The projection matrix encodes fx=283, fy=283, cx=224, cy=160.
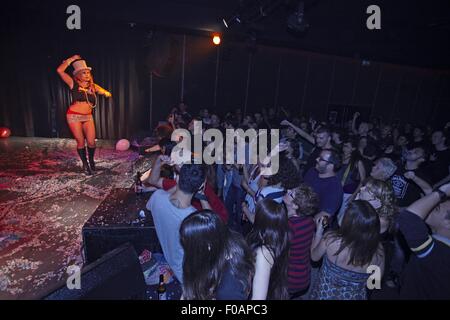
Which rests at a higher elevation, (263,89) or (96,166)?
(263,89)

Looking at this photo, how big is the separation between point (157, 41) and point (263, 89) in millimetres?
4019

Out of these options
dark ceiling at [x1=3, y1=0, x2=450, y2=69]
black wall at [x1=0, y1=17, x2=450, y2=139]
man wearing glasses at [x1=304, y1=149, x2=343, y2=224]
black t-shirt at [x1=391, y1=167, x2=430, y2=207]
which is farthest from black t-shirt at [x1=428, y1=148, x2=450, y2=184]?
black wall at [x1=0, y1=17, x2=450, y2=139]

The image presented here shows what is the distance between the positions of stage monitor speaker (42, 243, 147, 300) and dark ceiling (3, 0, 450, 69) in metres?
4.77

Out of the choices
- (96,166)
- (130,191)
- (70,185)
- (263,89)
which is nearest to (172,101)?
(263,89)

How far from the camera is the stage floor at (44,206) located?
262cm

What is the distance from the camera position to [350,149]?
344 centimetres

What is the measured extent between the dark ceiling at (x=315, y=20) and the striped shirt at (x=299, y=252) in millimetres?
4261

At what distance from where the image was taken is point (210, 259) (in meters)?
1.45

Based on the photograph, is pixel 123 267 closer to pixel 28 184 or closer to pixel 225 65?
pixel 28 184

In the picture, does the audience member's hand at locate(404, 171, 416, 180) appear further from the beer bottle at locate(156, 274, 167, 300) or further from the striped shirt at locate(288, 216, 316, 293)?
the beer bottle at locate(156, 274, 167, 300)

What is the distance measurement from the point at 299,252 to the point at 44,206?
3.51 m

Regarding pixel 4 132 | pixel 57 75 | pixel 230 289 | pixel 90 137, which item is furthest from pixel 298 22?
pixel 4 132

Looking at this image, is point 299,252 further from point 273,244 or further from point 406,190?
point 406,190

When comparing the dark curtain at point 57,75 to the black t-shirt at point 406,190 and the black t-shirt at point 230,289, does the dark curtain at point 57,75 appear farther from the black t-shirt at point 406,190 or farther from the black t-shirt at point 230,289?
the black t-shirt at point 230,289
